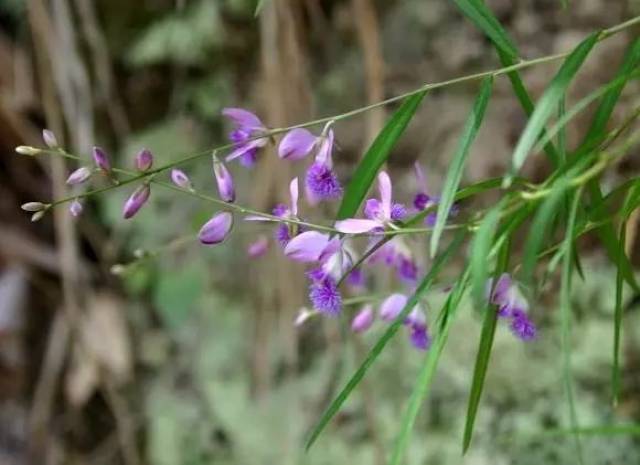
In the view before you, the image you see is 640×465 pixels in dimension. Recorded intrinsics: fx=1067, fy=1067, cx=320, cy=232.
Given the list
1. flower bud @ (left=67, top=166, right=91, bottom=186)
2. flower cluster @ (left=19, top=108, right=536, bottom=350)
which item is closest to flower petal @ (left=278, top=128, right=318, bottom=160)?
flower cluster @ (left=19, top=108, right=536, bottom=350)

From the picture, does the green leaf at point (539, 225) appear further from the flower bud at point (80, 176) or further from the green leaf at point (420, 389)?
the flower bud at point (80, 176)

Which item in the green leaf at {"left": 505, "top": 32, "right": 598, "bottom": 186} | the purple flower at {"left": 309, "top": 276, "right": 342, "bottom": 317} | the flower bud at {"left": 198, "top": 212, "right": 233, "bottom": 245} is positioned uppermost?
the green leaf at {"left": 505, "top": 32, "right": 598, "bottom": 186}

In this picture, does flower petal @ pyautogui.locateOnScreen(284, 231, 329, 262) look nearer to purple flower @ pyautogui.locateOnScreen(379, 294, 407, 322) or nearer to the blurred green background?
purple flower @ pyautogui.locateOnScreen(379, 294, 407, 322)

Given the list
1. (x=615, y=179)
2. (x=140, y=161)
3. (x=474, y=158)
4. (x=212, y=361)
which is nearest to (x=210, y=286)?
(x=212, y=361)

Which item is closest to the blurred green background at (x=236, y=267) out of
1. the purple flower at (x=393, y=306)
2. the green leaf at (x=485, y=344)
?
the purple flower at (x=393, y=306)

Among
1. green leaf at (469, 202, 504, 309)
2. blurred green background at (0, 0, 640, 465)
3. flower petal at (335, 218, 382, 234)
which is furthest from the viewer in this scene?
blurred green background at (0, 0, 640, 465)
